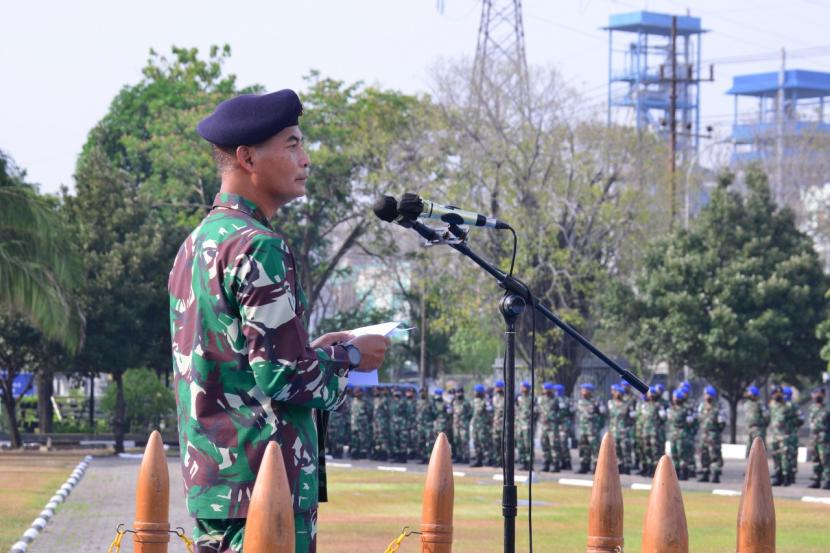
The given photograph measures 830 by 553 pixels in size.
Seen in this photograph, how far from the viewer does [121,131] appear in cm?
5478

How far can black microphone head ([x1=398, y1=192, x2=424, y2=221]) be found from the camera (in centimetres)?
607

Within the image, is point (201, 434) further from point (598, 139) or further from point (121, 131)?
point (121, 131)

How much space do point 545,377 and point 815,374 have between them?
8.67 metres

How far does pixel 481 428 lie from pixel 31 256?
33.9 ft

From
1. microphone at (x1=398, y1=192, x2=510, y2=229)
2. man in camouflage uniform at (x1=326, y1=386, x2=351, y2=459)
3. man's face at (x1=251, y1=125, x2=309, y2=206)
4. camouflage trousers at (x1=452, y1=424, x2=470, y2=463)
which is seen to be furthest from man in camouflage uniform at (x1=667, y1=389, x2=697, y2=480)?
man's face at (x1=251, y1=125, x2=309, y2=206)

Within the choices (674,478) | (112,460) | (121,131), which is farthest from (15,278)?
(121,131)

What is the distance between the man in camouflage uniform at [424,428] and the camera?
1323 inches

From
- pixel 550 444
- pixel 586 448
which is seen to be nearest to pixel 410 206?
pixel 586 448

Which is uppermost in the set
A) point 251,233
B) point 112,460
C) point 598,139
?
point 598,139

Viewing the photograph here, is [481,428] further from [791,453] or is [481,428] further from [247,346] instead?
[247,346]

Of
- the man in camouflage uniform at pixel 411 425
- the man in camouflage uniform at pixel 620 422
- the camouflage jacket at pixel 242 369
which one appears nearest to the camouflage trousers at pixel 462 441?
the man in camouflage uniform at pixel 411 425

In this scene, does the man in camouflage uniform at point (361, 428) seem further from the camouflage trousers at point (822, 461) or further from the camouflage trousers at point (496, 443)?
the camouflage trousers at point (822, 461)

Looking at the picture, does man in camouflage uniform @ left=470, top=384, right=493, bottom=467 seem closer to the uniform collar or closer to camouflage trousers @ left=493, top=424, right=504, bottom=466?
camouflage trousers @ left=493, top=424, right=504, bottom=466

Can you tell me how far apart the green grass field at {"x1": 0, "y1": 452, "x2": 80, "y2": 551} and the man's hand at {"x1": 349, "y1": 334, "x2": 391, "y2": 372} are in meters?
9.79
